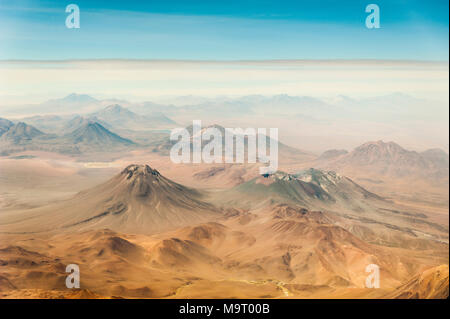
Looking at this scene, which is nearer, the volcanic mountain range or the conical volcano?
the volcanic mountain range

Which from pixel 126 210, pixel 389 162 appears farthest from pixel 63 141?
pixel 389 162

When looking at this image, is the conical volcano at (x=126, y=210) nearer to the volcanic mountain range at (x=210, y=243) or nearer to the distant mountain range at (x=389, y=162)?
the volcanic mountain range at (x=210, y=243)

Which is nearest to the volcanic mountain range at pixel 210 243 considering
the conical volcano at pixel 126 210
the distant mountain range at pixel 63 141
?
the conical volcano at pixel 126 210

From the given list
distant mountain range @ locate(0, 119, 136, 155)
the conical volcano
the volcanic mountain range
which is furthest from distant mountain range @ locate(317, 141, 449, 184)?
distant mountain range @ locate(0, 119, 136, 155)

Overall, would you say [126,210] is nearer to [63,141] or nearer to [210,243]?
[210,243]

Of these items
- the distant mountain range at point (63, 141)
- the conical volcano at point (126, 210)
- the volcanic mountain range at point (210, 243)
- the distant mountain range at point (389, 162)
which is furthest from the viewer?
the distant mountain range at point (63, 141)

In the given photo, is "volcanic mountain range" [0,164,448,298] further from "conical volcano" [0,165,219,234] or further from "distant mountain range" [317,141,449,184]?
"distant mountain range" [317,141,449,184]
